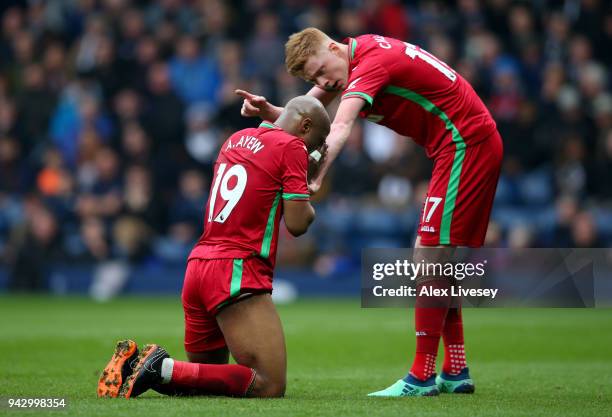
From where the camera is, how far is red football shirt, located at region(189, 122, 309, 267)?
20.8ft

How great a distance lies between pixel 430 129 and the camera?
7.21 m

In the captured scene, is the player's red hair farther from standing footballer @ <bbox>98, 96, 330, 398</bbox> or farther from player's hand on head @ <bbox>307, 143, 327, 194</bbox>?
player's hand on head @ <bbox>307, 143, 327, 194</bbox>

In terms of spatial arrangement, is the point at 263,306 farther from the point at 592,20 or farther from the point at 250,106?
the point at 592,20

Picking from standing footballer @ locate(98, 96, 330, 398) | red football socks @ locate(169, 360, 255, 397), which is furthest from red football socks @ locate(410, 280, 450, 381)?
red football socks @ locate(169, 360, 255, 397)

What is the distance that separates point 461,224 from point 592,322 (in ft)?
21.8

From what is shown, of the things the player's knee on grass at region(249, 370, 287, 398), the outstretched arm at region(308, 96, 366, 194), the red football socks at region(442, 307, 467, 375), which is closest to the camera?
the player's knee on grass at region(249, 370, 287, 398)

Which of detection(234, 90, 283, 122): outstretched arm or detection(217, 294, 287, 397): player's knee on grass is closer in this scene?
detection(217, 294, 287, 397): player's knee on grass

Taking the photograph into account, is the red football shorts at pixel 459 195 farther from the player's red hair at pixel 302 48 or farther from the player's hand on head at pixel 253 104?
the player's hand on head at pixel 253 104

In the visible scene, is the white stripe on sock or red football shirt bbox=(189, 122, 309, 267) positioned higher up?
red football shirt bbox=(189, 122, 309, 267)

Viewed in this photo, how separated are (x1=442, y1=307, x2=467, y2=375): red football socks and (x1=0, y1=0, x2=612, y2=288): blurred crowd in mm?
8414

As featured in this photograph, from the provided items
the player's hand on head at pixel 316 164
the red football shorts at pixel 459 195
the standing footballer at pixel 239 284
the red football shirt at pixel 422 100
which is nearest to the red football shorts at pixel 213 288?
the standing footballer at pixel 239 284

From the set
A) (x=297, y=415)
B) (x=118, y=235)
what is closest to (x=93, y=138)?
(x=118, y=235)

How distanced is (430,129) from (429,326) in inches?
50.6

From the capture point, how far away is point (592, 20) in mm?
18109
